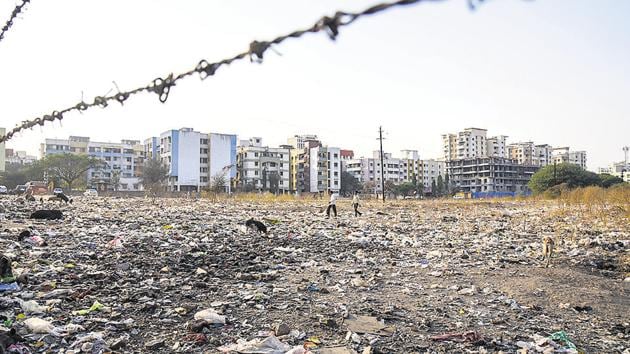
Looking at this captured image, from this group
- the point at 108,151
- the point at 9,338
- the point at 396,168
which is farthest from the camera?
the point at 396,168

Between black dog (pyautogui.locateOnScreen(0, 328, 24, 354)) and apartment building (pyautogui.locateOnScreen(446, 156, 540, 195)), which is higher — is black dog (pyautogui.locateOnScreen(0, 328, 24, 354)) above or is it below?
below

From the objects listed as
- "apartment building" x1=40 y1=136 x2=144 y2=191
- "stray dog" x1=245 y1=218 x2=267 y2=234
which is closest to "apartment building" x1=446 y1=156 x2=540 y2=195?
"apartment building" x1=40 y1=136 x2=144 y2=191

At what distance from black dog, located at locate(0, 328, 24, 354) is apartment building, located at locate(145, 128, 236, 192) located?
58.8 metres

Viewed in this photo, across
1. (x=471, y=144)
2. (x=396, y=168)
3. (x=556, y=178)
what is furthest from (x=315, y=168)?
(x=471, y=144)

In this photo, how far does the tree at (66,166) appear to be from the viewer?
50438 mm

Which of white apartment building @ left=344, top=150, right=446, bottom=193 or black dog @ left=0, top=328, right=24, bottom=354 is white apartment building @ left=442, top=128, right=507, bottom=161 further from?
black dog @ left=0, top=328, right=24, bottom=354

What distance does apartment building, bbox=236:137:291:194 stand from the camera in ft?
231

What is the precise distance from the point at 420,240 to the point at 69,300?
5990mm

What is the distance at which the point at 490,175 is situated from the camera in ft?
297

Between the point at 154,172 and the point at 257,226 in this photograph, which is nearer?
the point at 257,226

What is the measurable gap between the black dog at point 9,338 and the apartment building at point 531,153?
122 meters

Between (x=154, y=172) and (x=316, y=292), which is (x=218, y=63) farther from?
(x=154, y=172)

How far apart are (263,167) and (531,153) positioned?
74409mm

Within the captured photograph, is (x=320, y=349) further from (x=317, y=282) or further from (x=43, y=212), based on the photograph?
(x=43, y=212)
